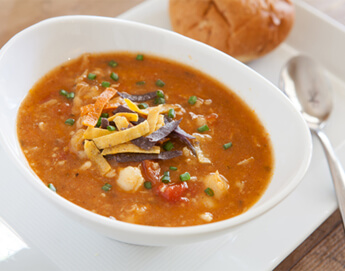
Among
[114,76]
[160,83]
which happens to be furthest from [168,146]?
[114,76]

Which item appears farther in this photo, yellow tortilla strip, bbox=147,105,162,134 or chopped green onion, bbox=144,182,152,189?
yellow tortilla strip, bbox=147,105,162,134

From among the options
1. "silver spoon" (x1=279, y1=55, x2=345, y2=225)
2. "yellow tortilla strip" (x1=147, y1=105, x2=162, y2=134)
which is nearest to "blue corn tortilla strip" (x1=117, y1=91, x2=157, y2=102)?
"yellow tortilla strip" (x1=147, y1=105, x2=162, y2=134)

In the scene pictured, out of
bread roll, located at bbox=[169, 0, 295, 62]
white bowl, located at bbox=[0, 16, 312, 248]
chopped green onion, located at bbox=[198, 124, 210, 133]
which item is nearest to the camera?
white bowl, located at bbox=[0, 16, 312, 248]

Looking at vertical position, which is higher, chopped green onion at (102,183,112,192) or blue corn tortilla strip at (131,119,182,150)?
blue corn tortilla strip at (131,119,182,150)

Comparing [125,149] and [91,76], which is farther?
[91,76]

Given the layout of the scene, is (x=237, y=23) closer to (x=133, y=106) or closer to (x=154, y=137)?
(x=133, y=106)

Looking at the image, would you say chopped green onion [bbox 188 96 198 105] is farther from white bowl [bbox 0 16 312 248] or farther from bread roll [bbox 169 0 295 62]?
bread roll [bbox 169 0 295 62]

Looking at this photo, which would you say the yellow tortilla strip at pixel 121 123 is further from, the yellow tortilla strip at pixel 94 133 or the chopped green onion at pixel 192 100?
the chopped green onion at pixel 192 100

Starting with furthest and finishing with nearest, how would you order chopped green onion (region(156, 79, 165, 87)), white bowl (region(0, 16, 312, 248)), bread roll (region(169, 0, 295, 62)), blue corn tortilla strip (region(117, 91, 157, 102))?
bread roll (region(169, 0, 295, 62))
chopped green onion (region(156, 79, 165, 87))
blue corn tortilla strip (region(117, 91, 157, 102))
white bowl (region(0, 16, 312, 248))
